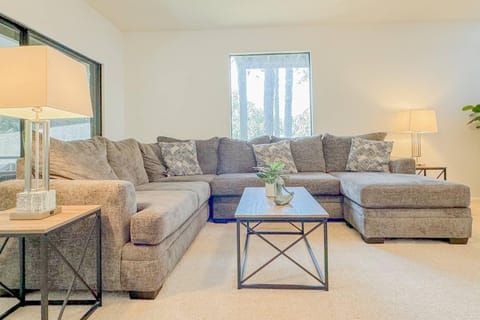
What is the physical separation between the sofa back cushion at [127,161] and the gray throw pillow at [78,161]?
18cm

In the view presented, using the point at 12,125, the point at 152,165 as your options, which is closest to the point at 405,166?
the point at 152,165

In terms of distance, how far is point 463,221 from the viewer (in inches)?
95.9

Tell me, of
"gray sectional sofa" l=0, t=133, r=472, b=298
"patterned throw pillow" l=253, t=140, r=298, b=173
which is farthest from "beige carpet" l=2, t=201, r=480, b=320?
"patterned throw pillow" l=253, t=140, r=298, b=173

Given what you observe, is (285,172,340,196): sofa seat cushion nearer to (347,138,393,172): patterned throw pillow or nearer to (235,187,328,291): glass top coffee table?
(347,138,393,172): patterned throw pillow

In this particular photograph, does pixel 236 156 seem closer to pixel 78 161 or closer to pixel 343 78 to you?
pixel 343 78

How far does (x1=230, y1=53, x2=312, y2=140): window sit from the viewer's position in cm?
437

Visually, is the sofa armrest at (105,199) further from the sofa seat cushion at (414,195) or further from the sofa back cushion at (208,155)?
the sofa back cushion at (208,155)

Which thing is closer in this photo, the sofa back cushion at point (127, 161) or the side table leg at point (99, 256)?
the side table leg at point (99, 256)

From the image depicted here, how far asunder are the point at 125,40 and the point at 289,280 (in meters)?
4.08

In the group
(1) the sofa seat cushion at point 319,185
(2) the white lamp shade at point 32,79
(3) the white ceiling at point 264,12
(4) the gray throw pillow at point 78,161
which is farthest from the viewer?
(3) the white ceiling at point 264,12

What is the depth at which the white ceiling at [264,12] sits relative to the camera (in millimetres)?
3559

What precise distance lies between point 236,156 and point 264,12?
1849 mm

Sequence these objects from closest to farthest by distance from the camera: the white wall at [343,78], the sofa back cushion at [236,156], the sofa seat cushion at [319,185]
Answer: the sofa seat cushion at [319,185]
the sofa back cushion at [236,156]
the white wall at [343,78]

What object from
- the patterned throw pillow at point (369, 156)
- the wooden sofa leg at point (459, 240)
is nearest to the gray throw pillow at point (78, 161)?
the patterned throw pillow at point (369, 156)
